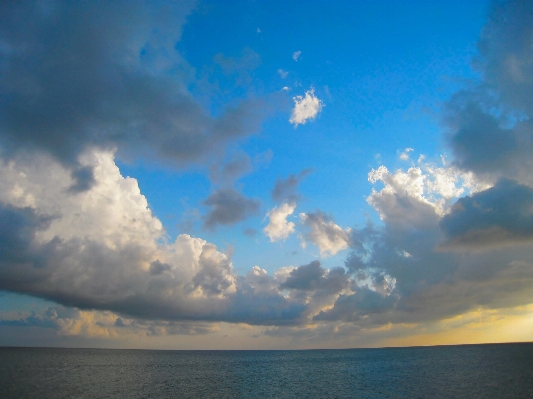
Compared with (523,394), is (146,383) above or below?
below

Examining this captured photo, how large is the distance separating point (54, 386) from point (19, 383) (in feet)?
42.1

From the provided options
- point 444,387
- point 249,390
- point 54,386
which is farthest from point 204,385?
point 444,387

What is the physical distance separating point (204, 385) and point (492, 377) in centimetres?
8965

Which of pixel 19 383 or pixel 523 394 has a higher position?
pixel 523 394

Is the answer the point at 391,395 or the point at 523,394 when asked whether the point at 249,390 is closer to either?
the point at 391,395

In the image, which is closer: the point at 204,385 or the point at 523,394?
the point at 523,394

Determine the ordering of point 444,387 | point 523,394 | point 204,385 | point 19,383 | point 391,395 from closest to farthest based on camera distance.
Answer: point 523,394
point 391,395
point 444,387
point 19,383
point 204,385

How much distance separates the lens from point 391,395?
79.1m

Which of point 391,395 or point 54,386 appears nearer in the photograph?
point 391,395

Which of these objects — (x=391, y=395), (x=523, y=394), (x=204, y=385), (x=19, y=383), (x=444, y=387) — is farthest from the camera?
(x=204, y=385)

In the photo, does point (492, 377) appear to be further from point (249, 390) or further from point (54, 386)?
point (54, 386)

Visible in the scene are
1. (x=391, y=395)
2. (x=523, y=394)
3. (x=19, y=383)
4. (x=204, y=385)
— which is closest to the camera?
(x=523, y=394)

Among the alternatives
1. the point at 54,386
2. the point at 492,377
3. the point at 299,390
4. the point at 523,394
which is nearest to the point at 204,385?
the point at 299,390

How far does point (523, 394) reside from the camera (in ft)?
241
